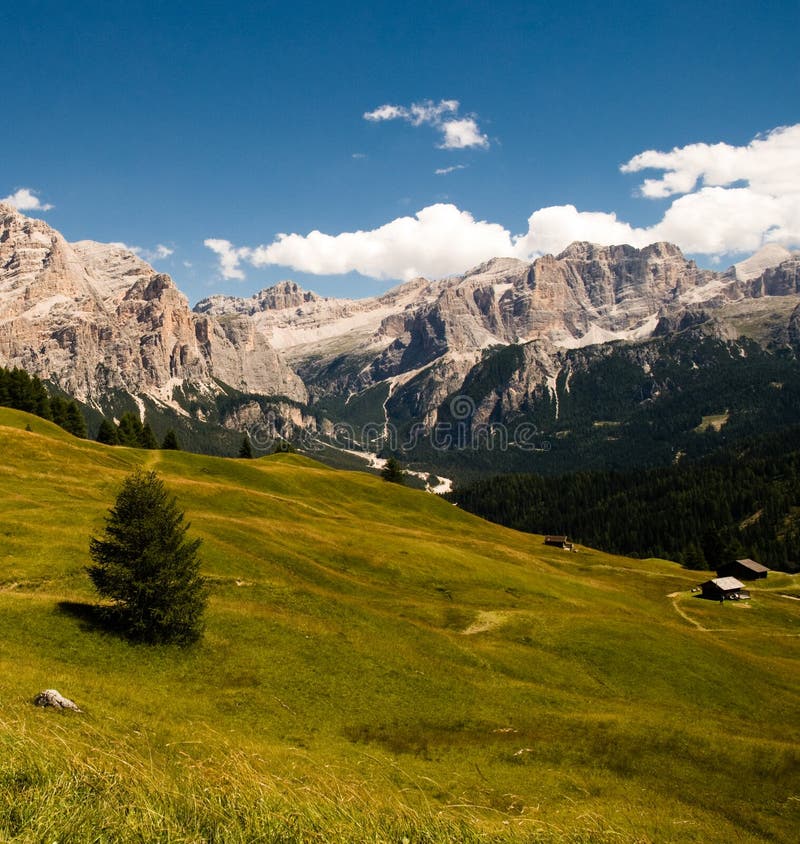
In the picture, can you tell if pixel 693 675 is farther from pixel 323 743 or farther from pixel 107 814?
pixel 107 814

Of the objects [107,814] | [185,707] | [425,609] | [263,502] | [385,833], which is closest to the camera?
[107,814]

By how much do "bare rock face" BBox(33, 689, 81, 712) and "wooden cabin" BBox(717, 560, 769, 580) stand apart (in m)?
127

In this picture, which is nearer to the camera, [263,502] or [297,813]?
[297,813]

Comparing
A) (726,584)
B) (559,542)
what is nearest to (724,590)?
(726,584)

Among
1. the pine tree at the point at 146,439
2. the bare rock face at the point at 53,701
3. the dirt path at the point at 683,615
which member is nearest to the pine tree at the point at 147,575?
the bare rock face at the point at 53,701

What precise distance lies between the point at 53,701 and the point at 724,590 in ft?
308

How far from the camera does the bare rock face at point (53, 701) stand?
2356cm

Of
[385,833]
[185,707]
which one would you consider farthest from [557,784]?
[385,833]

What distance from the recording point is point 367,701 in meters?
35.2

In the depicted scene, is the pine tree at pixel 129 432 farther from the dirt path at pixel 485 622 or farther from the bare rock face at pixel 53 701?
the bare rock face at pixel 53 701

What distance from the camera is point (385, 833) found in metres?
7.88

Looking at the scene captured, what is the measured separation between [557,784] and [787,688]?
34828 mm

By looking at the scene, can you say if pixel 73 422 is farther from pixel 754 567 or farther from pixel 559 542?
pixel 754 567

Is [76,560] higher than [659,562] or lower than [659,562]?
higher
